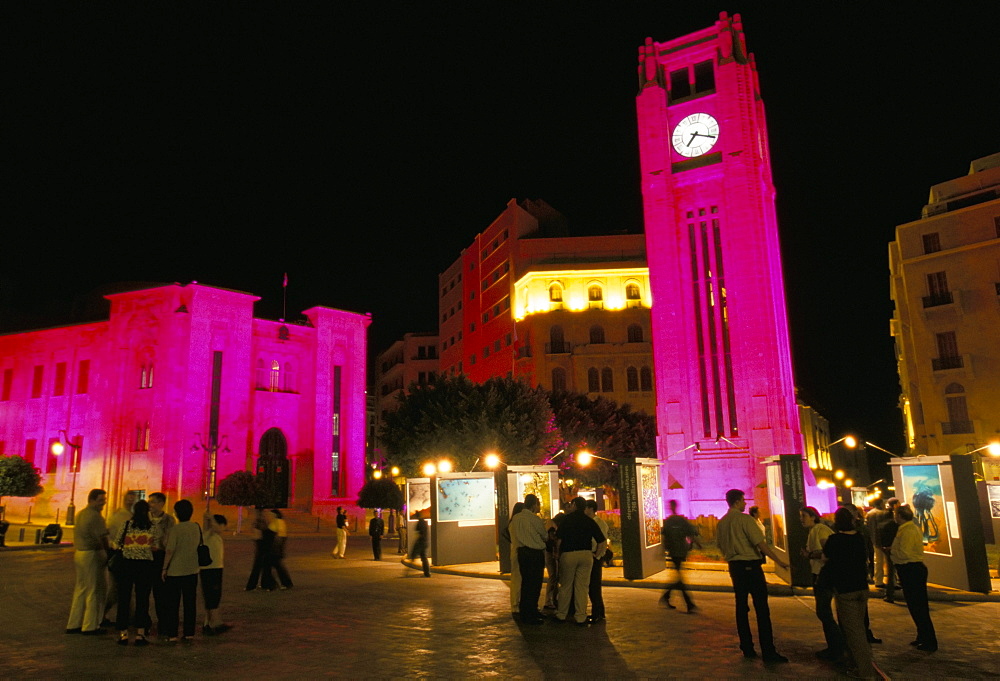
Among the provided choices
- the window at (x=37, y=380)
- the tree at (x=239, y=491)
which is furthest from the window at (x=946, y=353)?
the window at (x=37, y=380)

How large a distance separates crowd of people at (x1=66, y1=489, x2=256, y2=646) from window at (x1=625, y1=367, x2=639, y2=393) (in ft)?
150

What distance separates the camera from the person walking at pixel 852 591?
6938 millimetres

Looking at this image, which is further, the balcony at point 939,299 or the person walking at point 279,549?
the balcony at point 939,299

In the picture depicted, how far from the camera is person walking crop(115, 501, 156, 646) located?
8875mm

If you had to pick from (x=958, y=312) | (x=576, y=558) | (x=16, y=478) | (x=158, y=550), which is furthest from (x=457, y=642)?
(x=16, y=478)

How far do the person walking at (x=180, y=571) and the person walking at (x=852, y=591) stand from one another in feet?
24.4

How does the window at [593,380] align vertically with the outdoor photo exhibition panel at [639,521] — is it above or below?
above

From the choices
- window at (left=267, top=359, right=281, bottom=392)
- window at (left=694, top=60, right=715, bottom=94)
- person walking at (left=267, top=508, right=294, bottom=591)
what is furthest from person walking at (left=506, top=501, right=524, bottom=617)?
window at (left=267, top=359, right=281, bottom=392)

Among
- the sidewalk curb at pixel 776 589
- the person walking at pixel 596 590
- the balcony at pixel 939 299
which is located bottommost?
the sidewalk curb at pixel 776 589

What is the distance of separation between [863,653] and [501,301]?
55116 millimetres

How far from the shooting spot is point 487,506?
64.4 feet

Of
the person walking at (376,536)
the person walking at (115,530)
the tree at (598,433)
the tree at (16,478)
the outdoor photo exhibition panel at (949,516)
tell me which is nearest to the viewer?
the person walking at (115,530)

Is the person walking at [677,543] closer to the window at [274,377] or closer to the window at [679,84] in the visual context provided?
the window at [679,84]

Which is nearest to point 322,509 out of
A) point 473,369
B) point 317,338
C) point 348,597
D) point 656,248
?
point 317,338
